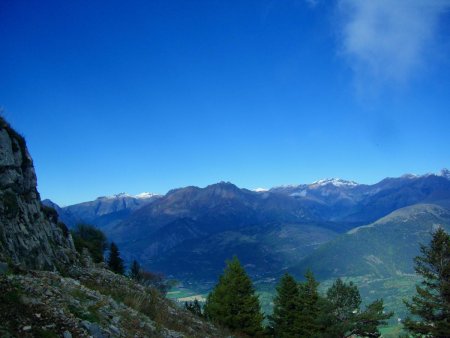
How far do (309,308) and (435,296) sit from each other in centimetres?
1671

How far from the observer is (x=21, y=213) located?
30.7m

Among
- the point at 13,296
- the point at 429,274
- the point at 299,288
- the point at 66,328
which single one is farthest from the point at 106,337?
the point at 299,288

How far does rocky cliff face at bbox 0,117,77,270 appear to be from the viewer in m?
27.6

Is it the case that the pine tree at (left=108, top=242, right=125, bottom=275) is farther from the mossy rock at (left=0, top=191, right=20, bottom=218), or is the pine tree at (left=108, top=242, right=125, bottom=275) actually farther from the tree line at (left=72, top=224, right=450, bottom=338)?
the mossy rock at (left=0, top=191, right=20, bottom=218)

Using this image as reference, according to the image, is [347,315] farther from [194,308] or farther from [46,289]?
[46,289]

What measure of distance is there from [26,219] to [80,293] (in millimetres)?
16859

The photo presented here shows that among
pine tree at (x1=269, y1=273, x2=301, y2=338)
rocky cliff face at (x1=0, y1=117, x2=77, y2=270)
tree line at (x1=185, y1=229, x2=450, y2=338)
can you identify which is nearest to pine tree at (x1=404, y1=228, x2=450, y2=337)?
tree line at (x1=185, y1=229, x2=450, y2=338)

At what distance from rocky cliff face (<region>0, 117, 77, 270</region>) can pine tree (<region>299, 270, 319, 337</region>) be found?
30.5 m

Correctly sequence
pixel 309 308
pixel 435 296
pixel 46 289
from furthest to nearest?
1. pixel 309 308
2. pixel 435 296
3. pixel 46 289

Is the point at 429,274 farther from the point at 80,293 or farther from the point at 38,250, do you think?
the point at 38,250

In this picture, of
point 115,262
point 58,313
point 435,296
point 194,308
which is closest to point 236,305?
point 194,308

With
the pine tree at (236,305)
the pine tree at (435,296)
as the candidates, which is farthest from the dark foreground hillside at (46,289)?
the pine tree at (435,296)

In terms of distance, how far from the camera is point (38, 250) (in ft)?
102

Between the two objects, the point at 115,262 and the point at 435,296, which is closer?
the point at 435,296
